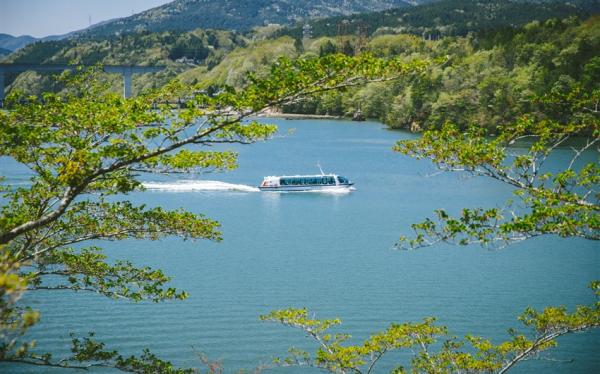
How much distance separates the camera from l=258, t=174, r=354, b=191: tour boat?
35.8 metres

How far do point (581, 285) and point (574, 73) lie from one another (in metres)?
48.7

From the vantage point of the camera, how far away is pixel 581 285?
19328 millimetres

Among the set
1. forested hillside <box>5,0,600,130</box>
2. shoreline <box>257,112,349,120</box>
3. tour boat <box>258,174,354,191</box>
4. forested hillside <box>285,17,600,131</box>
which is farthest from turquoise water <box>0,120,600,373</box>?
shoreline <box>257,112,349,120</box>

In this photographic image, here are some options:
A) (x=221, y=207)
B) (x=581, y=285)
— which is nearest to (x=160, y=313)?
(x=581, y=285)

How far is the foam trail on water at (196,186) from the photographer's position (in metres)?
35.1

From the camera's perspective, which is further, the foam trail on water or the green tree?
the foam trail on water

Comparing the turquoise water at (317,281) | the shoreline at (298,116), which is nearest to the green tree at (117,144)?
the turquoise water at (317,281)

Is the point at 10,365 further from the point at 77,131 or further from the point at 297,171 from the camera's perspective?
the point at 297,171

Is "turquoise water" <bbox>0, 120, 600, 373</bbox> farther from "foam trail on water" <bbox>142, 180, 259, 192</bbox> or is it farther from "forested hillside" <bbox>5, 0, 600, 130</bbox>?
"forested hillside" <bbox>5, 0, 600, 130</bbox>

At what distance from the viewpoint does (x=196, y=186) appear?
35.7 m

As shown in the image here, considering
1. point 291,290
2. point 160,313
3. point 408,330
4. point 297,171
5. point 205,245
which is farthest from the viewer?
point 297,171

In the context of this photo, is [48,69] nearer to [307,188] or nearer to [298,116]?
[298,116]

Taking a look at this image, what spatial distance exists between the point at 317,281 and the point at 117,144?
495 inches

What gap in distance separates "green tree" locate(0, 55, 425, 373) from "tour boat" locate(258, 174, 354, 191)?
25.8 metres
